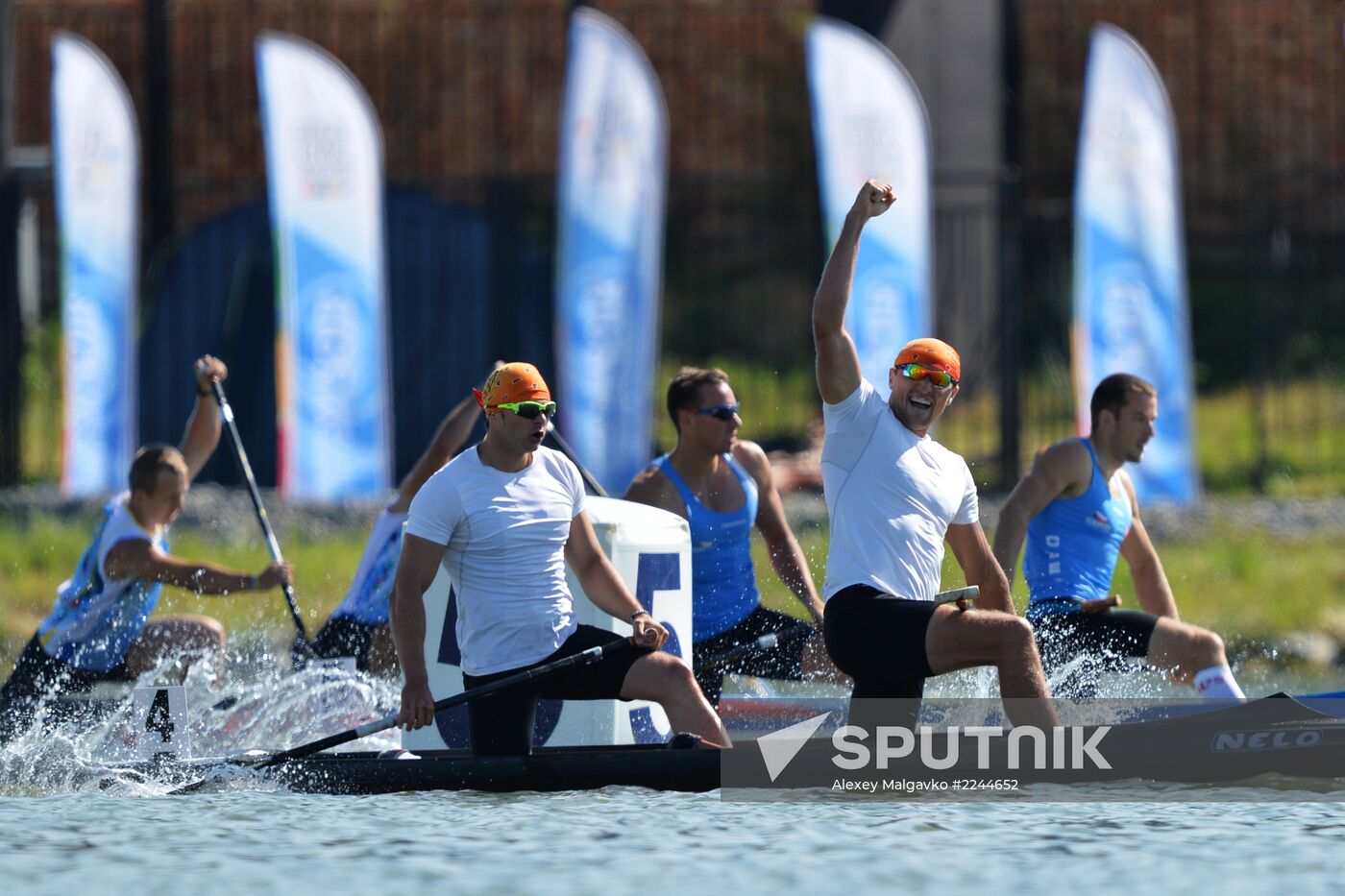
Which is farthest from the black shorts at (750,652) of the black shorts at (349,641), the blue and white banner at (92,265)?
the blue and white banner at (92,265)

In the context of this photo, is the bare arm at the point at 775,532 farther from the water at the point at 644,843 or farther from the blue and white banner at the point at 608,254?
the blue and white banner at the point at 608,254

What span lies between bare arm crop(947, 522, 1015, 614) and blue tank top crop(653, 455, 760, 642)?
1527 millimetres

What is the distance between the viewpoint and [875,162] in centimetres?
1495

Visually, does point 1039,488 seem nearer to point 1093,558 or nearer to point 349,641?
point 1093,558

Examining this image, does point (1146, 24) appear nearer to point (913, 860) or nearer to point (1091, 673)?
point (1091, 673)

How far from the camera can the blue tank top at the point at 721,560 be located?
8.76m

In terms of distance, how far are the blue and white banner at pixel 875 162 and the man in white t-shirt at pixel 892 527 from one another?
7.66 meters

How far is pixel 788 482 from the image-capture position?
15.2m

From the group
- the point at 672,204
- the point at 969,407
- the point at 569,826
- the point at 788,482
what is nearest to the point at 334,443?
the point at 788,482

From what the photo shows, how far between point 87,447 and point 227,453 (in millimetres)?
1852

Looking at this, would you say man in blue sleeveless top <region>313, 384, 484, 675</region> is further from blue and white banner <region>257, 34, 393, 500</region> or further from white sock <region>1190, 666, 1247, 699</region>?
blue and white banner <region>257, 34, 393, 500</region>

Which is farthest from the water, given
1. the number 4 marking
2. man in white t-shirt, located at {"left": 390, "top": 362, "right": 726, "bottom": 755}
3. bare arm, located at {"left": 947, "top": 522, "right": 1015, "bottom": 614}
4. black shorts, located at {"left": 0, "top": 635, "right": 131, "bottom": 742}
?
black shorts, located at {"left": 0, "top": 635, "right": 131, "bottom": 742}

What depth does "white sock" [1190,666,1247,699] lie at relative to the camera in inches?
340

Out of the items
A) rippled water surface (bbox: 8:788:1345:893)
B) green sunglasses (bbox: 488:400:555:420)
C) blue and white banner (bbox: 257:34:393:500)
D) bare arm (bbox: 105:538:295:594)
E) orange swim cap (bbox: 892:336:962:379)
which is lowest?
rippled water surface (bbox: 8:788:1345:893)
